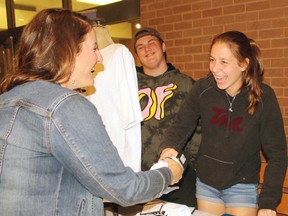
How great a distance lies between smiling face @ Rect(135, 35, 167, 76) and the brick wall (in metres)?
0.98

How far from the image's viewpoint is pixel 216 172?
2.17m

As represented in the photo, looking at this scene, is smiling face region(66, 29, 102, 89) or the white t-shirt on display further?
the white t-shirt on display

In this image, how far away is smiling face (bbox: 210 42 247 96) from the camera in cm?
208

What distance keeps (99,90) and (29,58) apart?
3.50 ft

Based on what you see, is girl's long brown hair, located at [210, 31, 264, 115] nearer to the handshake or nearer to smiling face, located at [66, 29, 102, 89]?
the handshake

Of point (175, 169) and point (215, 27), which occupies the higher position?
point (215, 27)


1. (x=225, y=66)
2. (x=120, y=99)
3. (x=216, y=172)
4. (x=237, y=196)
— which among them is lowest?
(x=237, y=196)

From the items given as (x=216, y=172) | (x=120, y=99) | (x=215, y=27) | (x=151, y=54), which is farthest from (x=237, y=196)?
(x=215, y=27)

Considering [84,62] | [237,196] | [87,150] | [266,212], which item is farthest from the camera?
[237,196]

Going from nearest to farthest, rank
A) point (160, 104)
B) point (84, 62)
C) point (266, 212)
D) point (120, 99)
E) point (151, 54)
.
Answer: point (84, 62) → point (266, 212) → point (120, 99) → point (160, 104) → point (151, 54)

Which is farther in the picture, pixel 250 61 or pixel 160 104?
pixel 160 104

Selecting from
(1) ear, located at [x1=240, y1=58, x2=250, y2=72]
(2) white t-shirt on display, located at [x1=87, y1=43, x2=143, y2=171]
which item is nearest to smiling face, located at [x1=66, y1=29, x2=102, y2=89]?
(2) white t-shirt on display, located at [x1=87, y1=43, x2=143, y2=171]

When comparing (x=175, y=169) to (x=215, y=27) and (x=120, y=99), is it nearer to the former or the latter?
(x=120, y=99)

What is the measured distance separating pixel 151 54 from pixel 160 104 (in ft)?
1.62
